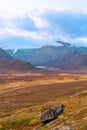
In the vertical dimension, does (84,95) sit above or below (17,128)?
above

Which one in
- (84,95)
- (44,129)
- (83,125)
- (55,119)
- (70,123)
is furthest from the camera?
(84,95)

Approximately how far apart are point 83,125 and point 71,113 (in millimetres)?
14203

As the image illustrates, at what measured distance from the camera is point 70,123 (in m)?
49.9

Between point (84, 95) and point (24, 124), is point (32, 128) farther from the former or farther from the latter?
point (84, 95)

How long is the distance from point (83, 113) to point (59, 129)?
9908 mm

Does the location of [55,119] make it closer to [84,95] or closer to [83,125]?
[83,125]

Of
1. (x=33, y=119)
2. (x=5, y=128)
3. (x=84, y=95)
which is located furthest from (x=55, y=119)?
(x=84, y=95)

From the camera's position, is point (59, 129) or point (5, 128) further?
point (5, 128)

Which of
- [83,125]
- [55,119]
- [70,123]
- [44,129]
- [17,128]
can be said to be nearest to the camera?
[83,125]

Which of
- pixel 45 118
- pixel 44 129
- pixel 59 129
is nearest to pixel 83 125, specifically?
pixel 59 129

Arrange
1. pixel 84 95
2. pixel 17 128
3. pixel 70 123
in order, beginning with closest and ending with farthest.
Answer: pixel 70 123, pixel 17 128, pixel 84 95

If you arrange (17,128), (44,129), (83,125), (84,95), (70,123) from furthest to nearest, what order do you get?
(84,95) < (17,128) < (44,129) < (70,123) < (83,125)

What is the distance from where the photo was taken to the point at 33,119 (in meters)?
65.5

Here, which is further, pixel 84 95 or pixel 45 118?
pixel 84 95
